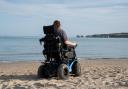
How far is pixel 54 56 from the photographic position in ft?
36.6

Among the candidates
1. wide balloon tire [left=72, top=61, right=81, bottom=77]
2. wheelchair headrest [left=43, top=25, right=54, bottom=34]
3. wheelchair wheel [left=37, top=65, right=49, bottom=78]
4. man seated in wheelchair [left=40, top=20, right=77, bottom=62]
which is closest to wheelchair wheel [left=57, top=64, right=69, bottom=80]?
man seated in wheelchair [left=40, top=20, right=77, bottom=62]

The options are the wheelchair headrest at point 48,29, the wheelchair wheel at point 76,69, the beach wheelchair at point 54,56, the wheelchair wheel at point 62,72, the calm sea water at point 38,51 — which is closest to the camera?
the wheelchair wheel at point 62,72

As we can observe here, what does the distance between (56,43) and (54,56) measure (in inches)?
15.2

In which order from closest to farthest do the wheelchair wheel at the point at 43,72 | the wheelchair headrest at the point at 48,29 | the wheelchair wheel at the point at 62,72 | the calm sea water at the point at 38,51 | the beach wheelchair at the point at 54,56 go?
the wheelchair wheel at the point at 62,72 → the beach wheelchair at the point at 54,56 → the wheelchair headrest at the point at 48,29 → the wheelchair wheel at the point at 43,72 → the calm sea water at the point at 38,51

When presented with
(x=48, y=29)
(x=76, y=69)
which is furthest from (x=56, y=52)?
(x=76, y=69)

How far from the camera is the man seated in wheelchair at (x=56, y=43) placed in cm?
1102

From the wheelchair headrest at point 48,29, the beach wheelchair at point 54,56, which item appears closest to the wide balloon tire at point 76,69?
the beach wheelchair at point 54,56

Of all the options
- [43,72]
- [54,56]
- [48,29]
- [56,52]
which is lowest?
[43,72]

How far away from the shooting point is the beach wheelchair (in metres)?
11.0

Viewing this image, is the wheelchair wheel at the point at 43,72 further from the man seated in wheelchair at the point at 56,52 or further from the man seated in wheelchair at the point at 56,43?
the man seated in wheelchair at the point at 56,43

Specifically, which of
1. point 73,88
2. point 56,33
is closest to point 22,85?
point 73,88

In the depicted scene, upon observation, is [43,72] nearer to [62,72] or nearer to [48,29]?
[62,72]

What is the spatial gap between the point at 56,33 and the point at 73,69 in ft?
4.17

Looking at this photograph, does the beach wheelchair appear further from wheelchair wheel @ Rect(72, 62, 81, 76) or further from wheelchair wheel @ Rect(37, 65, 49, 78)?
wheelchair wheel @ Rect(72, 62, 81, 76)
